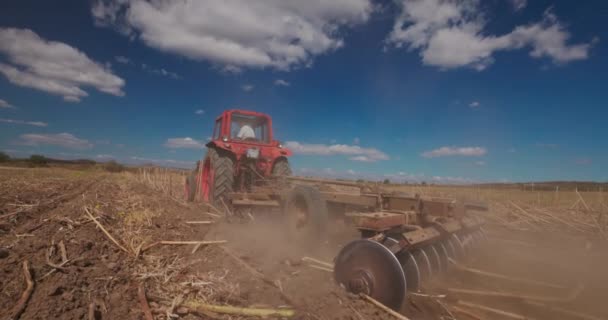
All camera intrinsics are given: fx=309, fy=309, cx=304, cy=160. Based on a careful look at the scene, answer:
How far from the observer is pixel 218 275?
2.88 meters

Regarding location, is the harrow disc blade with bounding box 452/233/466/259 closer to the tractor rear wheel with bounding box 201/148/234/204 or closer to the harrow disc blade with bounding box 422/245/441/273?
the harrow disc blade with bounding box 422/245/441/273

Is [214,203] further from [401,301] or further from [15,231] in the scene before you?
[401,301]

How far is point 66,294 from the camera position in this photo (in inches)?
84.5

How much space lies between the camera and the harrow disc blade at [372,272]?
2721mm

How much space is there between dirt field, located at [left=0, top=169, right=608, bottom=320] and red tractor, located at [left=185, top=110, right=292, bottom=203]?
1.20 metres

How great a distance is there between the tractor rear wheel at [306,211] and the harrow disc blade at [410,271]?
1172 millimetres

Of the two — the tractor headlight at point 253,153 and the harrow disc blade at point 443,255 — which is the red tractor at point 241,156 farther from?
the harrow disc blade at point 443,255

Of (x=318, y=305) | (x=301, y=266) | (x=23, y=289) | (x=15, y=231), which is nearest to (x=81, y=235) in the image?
(x=15, y=231)

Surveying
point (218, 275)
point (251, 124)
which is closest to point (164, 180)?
point (251, 124)

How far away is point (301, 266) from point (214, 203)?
320 cm

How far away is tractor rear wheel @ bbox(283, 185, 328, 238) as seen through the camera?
4.04 meters

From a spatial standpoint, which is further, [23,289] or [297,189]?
[297,189]

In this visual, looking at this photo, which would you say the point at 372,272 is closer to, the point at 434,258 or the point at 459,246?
the point at 434,258

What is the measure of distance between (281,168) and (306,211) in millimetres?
2353
